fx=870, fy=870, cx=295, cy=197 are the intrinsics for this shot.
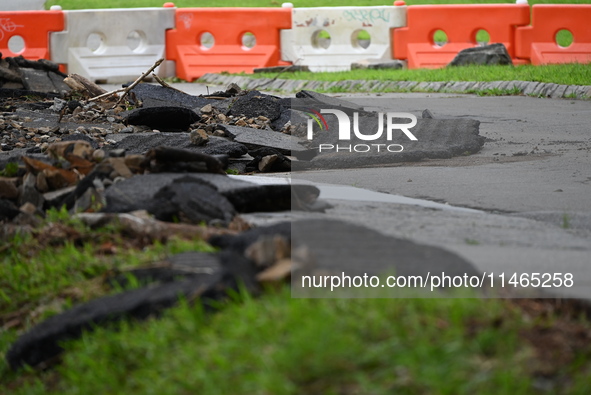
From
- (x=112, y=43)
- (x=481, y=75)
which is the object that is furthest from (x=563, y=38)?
(x=481, y=75)

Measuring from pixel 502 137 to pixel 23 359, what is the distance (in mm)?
7102

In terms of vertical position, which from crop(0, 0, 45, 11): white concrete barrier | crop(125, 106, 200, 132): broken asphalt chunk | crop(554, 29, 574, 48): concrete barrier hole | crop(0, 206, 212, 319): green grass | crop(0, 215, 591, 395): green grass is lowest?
crop(554, 29, 574, 48): concrete barrier hole

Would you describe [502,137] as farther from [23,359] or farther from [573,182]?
[23,359]

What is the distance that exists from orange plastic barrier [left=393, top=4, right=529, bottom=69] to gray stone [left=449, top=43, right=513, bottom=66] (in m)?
1.40

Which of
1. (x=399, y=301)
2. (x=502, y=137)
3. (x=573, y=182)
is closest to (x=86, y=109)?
(x=502, y=137)

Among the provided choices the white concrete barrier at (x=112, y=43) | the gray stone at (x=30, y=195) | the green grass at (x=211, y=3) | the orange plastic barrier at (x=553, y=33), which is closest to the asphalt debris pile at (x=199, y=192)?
the gray stone at (x=30, y=195)

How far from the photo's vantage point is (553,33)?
1827 centimetres

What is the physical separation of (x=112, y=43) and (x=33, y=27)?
71.1 inches

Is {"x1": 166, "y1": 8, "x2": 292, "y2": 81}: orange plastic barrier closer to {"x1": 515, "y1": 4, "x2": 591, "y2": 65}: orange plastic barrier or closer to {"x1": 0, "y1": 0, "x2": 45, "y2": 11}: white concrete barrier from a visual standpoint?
{"x1": 515, "y1": 4, "x2": 591, "y2": 65}: orange plastic barrier

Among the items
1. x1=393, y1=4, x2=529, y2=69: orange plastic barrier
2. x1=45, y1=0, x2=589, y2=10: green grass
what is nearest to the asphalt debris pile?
x1=393, y1=4, x2=529, y2=69: orange plastic barrier

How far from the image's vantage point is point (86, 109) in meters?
10.6

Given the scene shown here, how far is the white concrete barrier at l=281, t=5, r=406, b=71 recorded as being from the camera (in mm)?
20203

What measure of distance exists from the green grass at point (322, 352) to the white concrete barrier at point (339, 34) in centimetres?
1746

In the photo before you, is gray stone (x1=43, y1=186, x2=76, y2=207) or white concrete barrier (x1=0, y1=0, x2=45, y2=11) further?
white concrete barrier (x1=0, y1=0, x2=45, y2=11)
